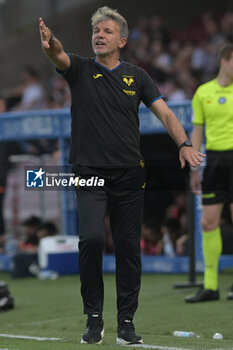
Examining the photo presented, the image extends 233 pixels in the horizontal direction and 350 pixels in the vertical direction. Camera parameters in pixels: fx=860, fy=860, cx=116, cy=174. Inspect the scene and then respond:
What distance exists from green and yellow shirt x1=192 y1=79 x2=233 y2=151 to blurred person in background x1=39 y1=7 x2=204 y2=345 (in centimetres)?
250

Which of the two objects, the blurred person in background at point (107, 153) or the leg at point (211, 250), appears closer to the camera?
the blurred person in background at point (107, 153)

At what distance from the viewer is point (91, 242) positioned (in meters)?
5.25

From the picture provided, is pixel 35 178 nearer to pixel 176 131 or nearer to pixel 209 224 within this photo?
pixel 176 131

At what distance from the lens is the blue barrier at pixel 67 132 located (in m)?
11.1

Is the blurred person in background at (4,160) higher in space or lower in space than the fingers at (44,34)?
lower

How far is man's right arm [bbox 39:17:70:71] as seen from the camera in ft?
16.2

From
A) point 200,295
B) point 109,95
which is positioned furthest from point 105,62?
point 200,295

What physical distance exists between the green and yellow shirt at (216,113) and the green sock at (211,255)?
2.79ft

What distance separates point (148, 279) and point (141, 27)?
9.02 m

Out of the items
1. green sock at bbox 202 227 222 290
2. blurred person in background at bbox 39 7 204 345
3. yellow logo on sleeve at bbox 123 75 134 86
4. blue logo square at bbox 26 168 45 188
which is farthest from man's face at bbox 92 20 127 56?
green sock at bbox 202 227 222 290

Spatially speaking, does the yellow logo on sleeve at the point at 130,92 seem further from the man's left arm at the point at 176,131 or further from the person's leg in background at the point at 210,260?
the person's leg in background at the point at 210,260

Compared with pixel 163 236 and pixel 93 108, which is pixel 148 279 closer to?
pixel 163 236

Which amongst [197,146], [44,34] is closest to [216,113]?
[197,146]

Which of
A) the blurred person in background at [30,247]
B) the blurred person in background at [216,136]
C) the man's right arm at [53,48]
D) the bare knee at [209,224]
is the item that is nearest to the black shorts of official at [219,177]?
the blurred person in background at [216,136]
